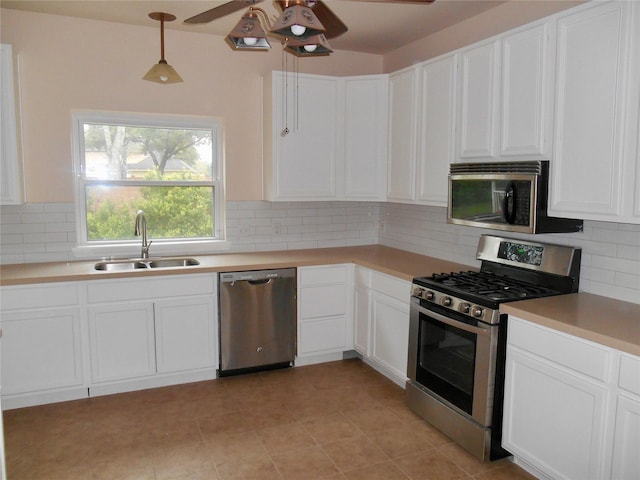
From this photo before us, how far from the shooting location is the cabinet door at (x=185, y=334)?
348 cm

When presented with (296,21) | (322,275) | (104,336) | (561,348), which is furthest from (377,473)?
(296,21)

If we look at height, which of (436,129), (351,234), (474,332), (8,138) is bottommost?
(474,332)

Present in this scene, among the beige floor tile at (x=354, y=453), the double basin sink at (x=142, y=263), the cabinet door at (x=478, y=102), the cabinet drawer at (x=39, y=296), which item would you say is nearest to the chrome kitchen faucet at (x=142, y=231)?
the double basin sink at (x=142, y=263)

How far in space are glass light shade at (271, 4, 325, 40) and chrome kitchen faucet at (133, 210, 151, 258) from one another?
241 centimetres

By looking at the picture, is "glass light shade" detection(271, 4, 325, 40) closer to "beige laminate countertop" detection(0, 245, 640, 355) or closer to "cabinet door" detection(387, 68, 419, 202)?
"beige laminate countertop" detection(0, 245, 640, 355)

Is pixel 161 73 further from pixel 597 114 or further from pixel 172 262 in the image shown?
pixel 597 114

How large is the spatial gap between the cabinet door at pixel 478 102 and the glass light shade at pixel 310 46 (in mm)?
1335

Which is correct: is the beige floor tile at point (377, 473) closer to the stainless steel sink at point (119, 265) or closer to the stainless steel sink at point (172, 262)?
the stainless steel sink at point (172, 262)

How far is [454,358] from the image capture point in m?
2.80

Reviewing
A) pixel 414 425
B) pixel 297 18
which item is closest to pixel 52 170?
pixel 297 18

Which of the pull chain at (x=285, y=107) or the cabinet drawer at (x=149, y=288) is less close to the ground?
the pull chain at (x=285, y=107)

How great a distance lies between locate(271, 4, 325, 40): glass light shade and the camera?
1691mm

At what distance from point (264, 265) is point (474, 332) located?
1.65 metres

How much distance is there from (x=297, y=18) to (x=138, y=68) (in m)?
2.54
